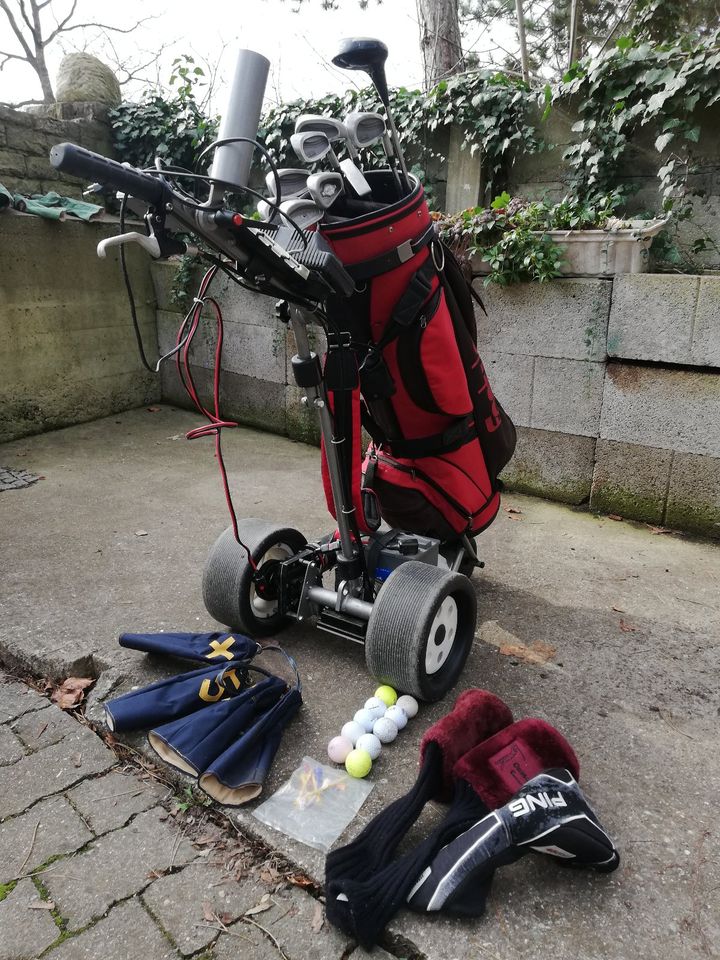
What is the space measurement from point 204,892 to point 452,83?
5.29 meters

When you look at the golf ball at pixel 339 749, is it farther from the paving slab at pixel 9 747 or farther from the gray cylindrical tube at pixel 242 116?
the gray cylindrical tube at pixel 242 116

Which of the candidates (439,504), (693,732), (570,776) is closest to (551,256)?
(439,504)

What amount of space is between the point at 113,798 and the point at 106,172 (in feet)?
5.62

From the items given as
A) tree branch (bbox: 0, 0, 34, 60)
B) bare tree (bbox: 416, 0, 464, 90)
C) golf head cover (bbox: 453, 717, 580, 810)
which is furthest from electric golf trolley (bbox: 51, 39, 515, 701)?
tree branch (bbox: 0, 0, 34, 60)

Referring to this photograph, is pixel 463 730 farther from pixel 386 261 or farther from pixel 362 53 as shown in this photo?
pixel 362 53

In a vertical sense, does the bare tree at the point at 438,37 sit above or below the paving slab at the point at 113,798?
above

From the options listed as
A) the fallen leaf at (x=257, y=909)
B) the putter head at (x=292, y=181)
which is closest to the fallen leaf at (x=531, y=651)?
the fallen leaf at (x=257, y=909)

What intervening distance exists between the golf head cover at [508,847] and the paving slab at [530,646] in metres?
0.06

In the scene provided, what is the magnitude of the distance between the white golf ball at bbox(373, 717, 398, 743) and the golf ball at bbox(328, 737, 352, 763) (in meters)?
0.10

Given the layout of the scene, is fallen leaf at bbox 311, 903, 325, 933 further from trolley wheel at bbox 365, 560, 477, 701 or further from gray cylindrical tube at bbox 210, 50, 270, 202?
gray cylindrical tube at bbox 210, 50, 270, 202

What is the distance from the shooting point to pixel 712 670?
266 cm

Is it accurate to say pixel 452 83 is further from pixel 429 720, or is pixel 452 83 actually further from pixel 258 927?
pixel 258 927

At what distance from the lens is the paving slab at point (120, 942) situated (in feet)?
5.27

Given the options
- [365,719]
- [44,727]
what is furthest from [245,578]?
[44,727]
